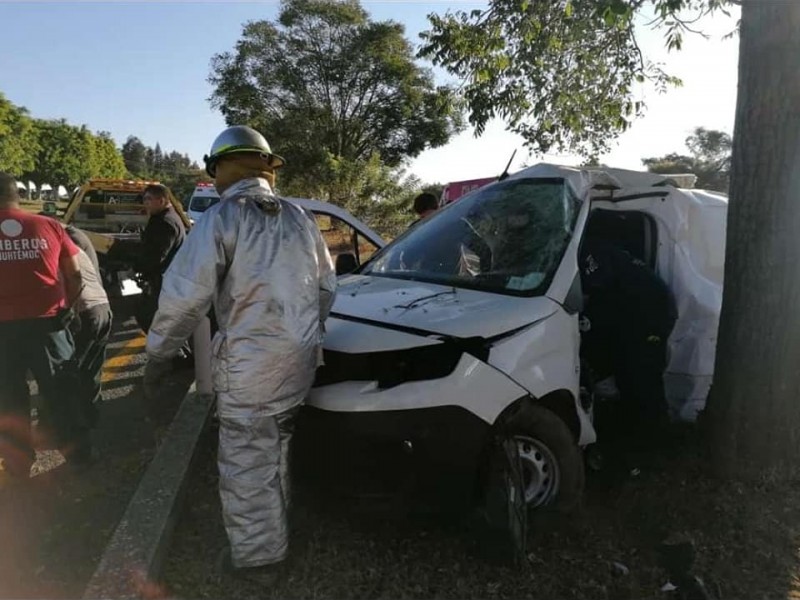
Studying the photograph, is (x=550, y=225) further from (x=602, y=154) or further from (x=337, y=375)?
(x=602, y=154)

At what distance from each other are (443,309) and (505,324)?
0.31 meters

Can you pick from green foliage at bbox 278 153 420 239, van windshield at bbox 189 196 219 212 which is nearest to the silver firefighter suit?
van windshield at bbox 189 196 219 212

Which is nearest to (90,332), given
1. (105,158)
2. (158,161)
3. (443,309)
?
(443,309)

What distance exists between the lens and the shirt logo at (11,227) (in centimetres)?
389

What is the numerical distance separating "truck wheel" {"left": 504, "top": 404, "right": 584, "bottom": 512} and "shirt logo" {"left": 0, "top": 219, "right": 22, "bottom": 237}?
121 inches

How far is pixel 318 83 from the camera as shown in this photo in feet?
86.1

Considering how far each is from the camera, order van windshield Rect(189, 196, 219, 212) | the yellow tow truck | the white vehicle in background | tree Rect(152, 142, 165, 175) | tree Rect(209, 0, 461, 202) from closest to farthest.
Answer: the yellow tow truck → the white vehicle in background → van windshield Rect(189, 196, 219, 212) → tree Rect(209, 0, 461, 202) → tree Rect(152, 142, 165, 175)

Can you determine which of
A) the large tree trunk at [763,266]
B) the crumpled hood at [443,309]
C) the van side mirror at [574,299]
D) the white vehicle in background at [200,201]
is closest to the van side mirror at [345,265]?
the crumpled hood at [443,309]

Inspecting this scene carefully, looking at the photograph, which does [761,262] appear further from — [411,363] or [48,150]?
[48,150]

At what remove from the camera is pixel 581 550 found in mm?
3320

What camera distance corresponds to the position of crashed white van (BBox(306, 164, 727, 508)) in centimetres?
299

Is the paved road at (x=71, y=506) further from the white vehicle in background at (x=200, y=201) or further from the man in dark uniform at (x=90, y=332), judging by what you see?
the white vehicle in background at (x=200, y=201)

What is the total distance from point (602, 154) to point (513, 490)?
6.10m

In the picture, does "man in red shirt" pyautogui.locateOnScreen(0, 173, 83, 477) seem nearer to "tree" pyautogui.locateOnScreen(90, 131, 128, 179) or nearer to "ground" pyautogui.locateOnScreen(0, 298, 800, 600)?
"ground" pyautogui.locateOnScreen(0, 298, 800, 600)
